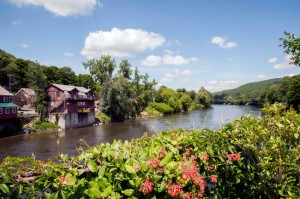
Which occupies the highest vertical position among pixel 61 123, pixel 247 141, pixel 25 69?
pixel 25 69

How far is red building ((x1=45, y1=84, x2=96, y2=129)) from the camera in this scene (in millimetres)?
44219

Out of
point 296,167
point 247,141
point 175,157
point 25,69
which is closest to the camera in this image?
point 175,157

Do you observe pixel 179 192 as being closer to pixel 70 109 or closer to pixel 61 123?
pixel 61 123

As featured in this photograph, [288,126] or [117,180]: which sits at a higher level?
[288,126]

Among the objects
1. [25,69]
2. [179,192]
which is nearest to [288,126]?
[179,192]

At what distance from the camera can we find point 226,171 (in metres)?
4.01

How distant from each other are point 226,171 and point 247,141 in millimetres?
680

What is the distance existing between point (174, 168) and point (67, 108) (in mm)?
47852

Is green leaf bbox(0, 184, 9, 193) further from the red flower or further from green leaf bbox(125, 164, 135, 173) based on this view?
the red flower

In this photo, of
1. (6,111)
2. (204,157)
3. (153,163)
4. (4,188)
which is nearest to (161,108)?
(6,111)

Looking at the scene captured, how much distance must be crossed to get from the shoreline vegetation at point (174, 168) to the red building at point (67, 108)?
43391 millimetres

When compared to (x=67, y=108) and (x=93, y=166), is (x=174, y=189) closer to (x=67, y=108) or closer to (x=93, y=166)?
(x=93, y=166)

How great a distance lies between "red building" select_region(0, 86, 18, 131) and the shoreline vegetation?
40.7 metres

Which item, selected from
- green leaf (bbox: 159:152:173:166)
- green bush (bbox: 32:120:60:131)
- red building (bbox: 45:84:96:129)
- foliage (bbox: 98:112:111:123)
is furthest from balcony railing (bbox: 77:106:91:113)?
green leaf (bbox: 159:152:173:166)
